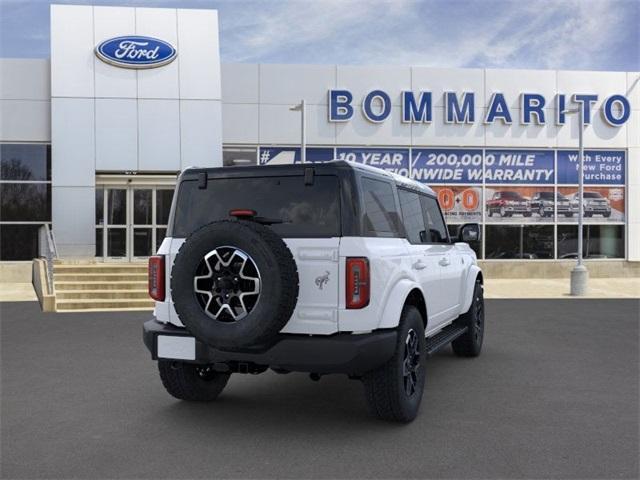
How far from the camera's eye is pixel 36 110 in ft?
62.7

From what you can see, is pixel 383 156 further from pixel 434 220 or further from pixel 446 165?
pixel 434 220

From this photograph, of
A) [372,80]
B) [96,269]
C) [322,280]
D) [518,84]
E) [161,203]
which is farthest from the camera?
[518,84]

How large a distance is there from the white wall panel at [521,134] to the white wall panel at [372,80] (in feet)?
10.5

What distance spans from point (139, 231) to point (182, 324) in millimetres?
15315

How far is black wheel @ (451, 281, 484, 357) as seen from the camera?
7.62 meters

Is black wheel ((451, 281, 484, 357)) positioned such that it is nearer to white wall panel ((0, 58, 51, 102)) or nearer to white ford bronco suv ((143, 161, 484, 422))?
white ford bronco suv ((143, 161, 484, 422))

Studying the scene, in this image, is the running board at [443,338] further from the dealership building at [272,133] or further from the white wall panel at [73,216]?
→ the white wall panel at [73,216]

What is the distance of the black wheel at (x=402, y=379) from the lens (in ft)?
15.4

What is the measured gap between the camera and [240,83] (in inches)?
779

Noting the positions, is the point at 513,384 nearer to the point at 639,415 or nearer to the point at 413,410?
the point at 639,415

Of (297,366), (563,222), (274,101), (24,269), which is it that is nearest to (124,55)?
(274,101)

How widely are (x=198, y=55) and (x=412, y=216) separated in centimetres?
1492

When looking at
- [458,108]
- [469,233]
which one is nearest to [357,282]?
[469,233]

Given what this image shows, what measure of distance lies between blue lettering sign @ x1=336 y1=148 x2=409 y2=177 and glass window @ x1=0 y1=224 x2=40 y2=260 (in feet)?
32.2
